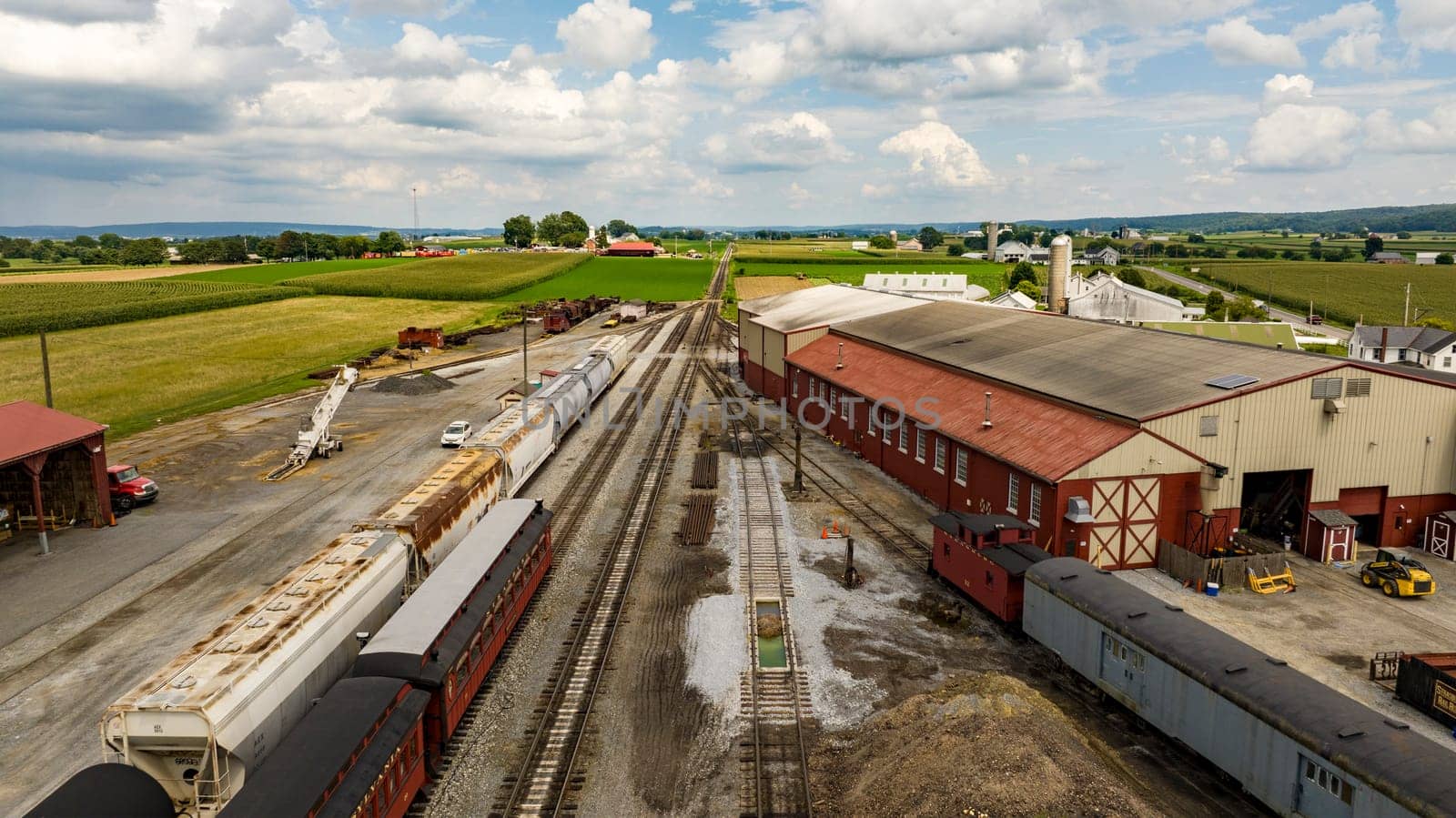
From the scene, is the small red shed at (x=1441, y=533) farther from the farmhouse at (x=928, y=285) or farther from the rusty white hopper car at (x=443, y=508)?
the farmhouse at (x=928, y=285)

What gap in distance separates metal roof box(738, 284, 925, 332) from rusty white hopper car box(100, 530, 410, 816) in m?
47.3

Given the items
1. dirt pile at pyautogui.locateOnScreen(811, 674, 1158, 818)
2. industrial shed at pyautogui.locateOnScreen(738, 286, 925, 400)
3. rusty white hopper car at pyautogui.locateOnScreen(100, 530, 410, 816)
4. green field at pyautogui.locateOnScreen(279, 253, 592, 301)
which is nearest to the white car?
industrial shed at pyautogui.locateOnScreen(738, 286, 925, 400)

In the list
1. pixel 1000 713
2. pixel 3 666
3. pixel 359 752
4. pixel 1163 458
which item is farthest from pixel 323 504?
pixel 1163 458

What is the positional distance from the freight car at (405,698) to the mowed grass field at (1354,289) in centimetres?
12597

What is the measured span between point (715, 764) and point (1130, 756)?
9647 mm

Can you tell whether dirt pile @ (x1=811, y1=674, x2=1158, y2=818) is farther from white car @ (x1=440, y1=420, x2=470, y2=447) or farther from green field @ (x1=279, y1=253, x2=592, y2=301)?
green field @ (x1=279, y1=253, x2=592, y2=301)

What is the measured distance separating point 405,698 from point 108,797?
532cm

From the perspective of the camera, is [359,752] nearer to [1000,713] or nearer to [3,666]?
[1000,713]

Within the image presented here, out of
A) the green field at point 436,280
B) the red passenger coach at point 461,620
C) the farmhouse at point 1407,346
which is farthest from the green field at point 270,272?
the farmhouse at point 1407,346

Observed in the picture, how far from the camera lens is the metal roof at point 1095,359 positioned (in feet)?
108

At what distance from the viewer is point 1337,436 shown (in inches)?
1283

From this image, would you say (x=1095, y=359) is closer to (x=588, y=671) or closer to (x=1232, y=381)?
(x=1232, y=381)

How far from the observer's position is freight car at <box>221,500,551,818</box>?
14.6 metres

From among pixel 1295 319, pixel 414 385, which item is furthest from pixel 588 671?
pixel 1295 319
